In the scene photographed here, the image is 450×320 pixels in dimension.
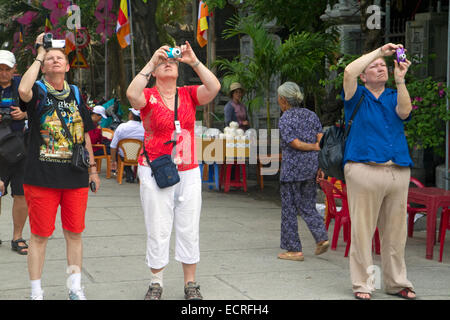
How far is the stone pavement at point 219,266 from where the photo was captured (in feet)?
18.5

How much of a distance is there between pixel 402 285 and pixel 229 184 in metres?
6.53

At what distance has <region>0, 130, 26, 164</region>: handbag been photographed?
21.2ft

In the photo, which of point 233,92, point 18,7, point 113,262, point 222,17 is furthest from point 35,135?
point 18,7

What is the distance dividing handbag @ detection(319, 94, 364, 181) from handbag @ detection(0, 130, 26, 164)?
2784mm

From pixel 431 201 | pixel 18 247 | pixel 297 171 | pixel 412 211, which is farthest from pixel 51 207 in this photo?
pixel 412 211

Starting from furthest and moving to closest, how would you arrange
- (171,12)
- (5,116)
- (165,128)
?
(171,12) < (5,116) < (165,128)

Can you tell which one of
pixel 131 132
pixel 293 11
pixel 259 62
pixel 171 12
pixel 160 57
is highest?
pixel 171 12

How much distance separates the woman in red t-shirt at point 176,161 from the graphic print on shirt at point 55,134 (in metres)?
0.49

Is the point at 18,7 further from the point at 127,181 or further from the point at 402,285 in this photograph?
the point at 402,285

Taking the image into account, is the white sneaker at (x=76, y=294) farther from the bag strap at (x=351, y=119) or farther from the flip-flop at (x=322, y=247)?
the flip-flop at (x=322, y=247)

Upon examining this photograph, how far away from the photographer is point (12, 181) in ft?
22.7

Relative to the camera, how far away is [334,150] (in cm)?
570

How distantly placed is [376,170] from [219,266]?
75.9 inches

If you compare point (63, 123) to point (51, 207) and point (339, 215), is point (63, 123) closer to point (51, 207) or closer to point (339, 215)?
point (51, 207)
